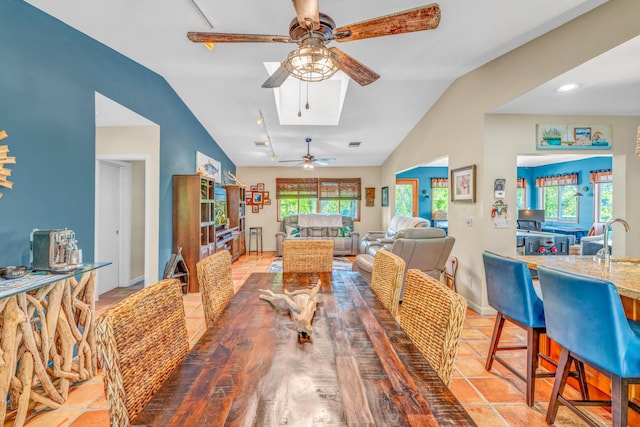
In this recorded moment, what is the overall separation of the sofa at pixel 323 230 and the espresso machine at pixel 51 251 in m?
5.42

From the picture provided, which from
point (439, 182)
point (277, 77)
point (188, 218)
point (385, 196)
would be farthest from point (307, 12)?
point (439, 182)

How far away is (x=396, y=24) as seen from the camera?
1.72m

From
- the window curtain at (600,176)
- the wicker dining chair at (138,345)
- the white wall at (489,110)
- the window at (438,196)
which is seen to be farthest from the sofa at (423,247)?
the window curtain at (600,176)

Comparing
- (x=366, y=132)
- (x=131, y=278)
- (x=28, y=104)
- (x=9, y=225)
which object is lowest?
(x=131, y=278)

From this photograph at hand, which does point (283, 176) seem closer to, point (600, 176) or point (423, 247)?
point (423, 247)

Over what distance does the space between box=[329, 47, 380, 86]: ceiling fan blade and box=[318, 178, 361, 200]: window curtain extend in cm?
594

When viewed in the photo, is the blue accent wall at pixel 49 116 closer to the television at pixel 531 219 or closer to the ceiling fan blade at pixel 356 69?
the ceiling fan blade at pixel 356 69

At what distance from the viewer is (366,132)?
587 centimetres

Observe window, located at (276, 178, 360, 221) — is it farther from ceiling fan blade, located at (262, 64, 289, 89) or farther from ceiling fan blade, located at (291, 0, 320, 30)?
ceiling fan blade, located at (291, 0, 320, 30)

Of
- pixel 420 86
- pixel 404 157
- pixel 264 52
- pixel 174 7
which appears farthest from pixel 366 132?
pixel 174 7

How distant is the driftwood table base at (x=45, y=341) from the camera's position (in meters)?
1.66

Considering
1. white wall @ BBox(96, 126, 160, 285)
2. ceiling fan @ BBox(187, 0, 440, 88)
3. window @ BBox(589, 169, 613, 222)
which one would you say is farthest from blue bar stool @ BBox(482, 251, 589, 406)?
window @ BBox(589, 169, 613, 222)

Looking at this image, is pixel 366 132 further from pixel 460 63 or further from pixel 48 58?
pixel 48 58

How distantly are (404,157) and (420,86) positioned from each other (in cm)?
219
